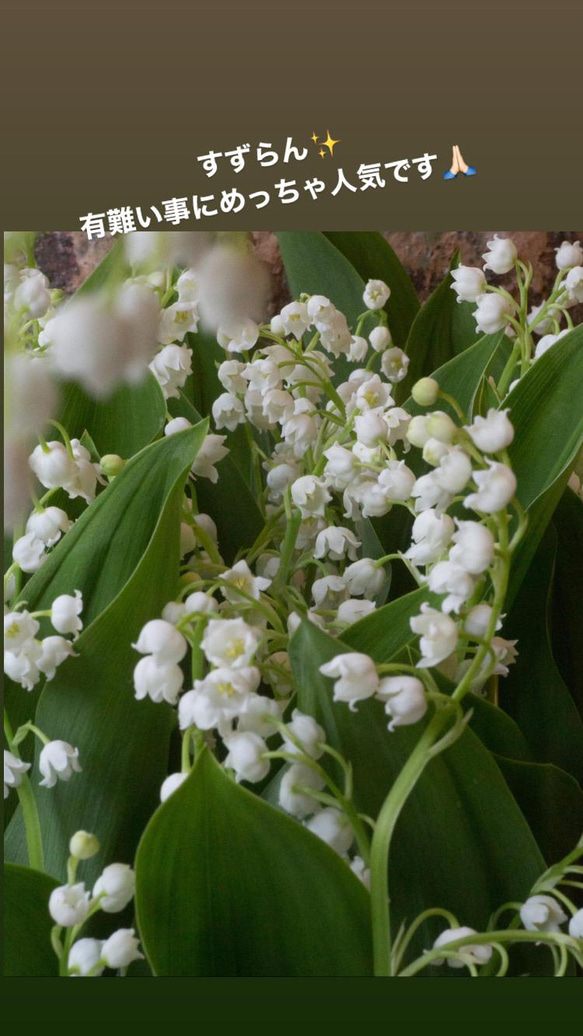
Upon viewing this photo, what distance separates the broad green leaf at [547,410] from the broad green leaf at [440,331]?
17 centimetres

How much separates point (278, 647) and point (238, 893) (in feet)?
0.37

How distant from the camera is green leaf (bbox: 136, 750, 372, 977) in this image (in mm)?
374

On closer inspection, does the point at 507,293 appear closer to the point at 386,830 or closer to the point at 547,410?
the point at 547,410

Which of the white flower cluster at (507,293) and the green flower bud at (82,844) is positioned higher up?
the white flower cluster at (507,293)

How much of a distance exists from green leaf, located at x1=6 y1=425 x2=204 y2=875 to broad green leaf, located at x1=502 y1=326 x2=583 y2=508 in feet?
0.59

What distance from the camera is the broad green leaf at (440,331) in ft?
2.24

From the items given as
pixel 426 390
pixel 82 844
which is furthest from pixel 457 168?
pixel 82 844

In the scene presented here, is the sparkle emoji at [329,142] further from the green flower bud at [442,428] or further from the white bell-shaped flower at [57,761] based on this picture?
the white bell-shaped flower at [57,761]

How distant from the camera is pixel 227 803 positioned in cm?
37

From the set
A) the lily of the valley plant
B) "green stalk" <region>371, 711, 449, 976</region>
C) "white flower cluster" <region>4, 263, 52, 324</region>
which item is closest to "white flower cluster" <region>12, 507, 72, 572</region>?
the lily of the valley plant

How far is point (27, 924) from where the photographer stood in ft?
1.43

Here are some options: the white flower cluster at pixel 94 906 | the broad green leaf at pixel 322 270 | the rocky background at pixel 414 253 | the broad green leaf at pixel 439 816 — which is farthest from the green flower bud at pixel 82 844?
the broad green leaf at pixel 322 270

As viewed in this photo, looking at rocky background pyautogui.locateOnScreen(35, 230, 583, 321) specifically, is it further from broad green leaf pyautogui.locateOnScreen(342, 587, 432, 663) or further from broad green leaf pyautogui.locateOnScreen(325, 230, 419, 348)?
broad green leaf pyautogui.locateOnScreen(342, 587, 432, 663)

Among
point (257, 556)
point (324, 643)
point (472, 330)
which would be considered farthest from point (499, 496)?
point (472, 330)
